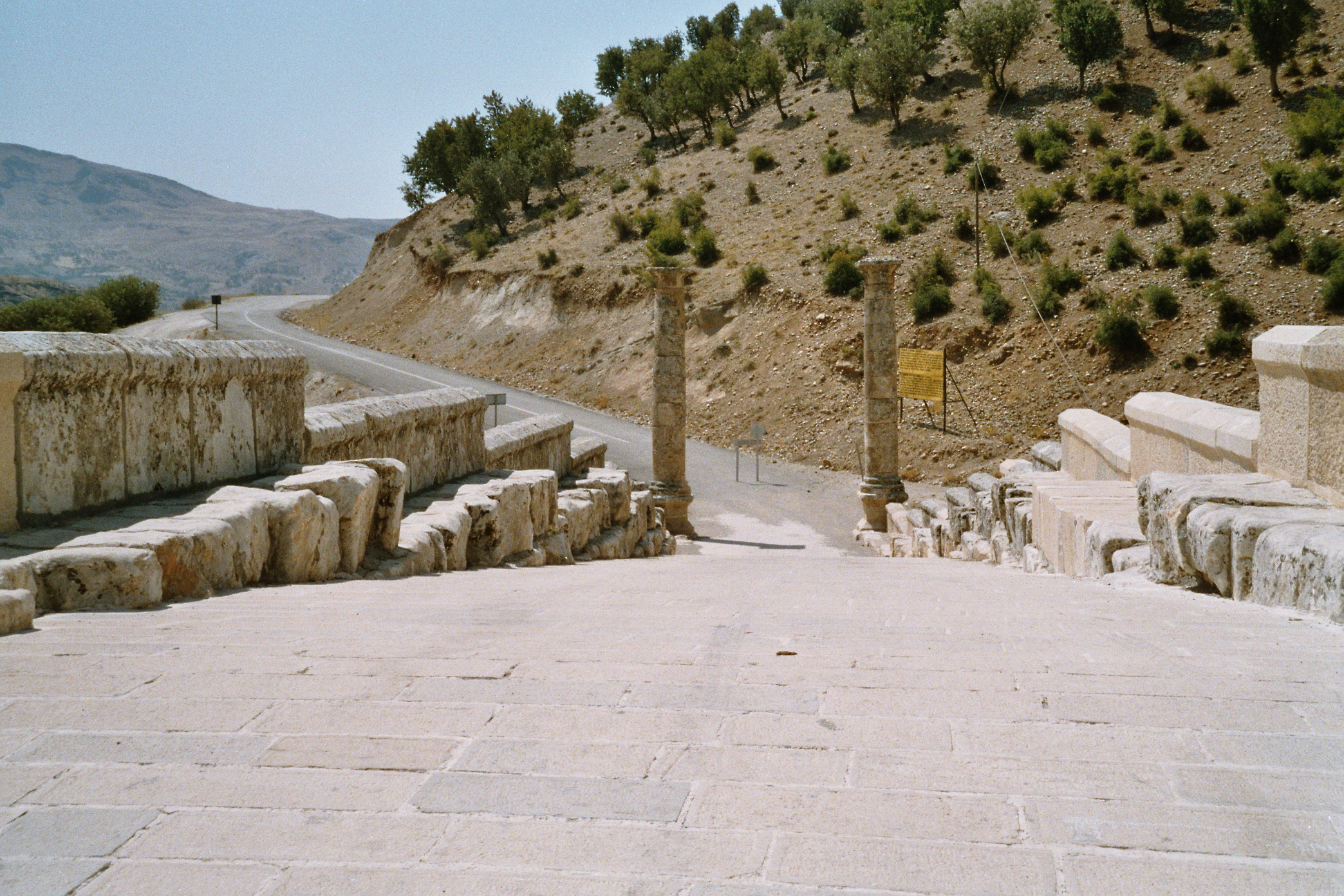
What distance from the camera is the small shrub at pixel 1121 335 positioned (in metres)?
25.0

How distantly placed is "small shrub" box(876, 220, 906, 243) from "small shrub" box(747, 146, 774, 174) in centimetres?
1062

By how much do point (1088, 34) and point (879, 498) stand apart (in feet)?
86.5

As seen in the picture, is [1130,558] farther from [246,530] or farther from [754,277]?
[754,277]

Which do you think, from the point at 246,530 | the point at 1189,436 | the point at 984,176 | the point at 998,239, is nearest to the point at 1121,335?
the point at 998,239

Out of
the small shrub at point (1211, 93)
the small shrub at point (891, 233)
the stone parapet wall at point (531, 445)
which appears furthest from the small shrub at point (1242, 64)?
the stone parapet wall at point (531, 445)

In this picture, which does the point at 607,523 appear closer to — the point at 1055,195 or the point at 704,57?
the point at 1055,195

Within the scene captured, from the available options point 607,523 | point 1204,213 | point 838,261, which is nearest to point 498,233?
point 838,261

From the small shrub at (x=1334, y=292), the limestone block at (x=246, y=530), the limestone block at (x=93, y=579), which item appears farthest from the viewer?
the small shrub at (x=1334, y=292)

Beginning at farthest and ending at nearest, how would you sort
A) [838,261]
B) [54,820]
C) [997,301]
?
[838,261]
[997,301]
[54,820]

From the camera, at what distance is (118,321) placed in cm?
4472

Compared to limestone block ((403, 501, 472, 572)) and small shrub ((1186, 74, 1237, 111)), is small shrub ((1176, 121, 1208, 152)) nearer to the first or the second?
small shrub ((1186, 74, 1237, 111))

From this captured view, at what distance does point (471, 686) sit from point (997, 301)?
27.2m

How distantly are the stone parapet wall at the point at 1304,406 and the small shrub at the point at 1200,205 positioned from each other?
83.6 ft

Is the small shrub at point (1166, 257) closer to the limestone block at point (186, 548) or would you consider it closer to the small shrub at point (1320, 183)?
the small shrub at point (1320, 183)
